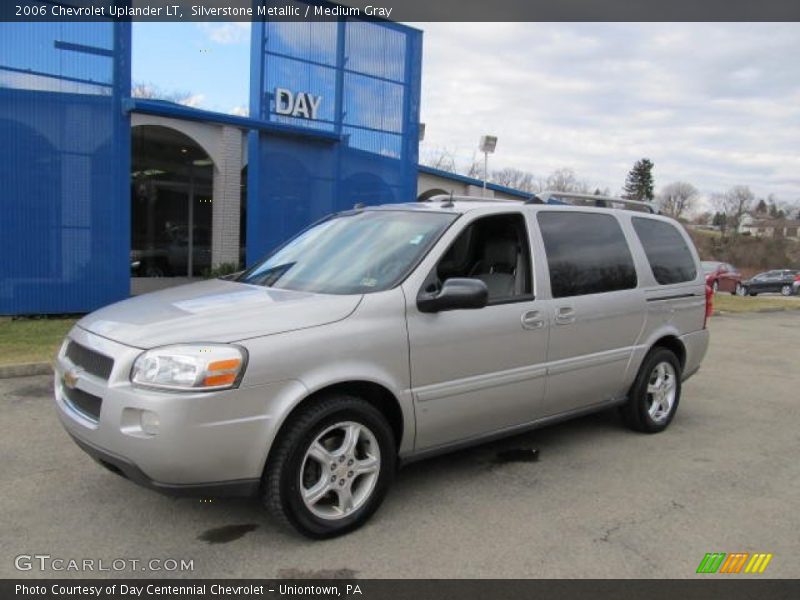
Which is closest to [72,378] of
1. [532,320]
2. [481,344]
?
[481,344]

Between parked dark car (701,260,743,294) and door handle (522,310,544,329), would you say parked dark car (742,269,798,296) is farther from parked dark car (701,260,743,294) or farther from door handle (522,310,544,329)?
door handle (522,310,544,329)

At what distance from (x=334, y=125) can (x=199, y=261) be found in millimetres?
7244

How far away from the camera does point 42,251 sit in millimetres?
10469

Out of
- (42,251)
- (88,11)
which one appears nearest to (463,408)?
(42,251)

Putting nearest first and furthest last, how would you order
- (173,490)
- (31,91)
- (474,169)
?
1. (173,490)
2. (31,91)
3. (474,169)

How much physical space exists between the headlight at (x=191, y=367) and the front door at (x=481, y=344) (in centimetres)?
108

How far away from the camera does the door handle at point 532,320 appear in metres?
4.40

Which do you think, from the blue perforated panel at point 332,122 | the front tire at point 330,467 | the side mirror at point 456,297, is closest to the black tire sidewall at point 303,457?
the front tire at point 330,467

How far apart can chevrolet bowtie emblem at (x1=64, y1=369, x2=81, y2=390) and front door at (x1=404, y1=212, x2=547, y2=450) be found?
1793mm

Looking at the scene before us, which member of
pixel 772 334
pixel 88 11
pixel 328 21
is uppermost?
pixel 328 21

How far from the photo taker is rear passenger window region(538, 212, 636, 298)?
187 inches

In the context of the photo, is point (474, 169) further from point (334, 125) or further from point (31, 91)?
point (31, 91)

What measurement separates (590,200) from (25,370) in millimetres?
5900

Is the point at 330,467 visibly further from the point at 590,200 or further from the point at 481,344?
the point at 590,200
